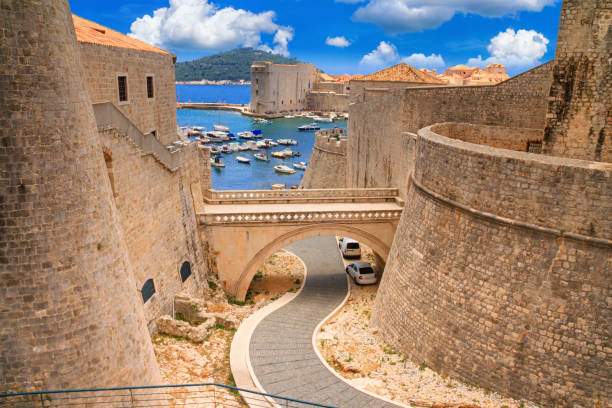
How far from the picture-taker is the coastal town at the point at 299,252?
7176mm

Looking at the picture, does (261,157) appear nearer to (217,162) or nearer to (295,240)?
(217,162)

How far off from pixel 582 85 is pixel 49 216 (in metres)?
13.9

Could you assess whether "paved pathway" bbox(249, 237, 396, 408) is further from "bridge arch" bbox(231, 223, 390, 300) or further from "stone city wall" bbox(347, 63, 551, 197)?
"stone city wall" bbox(347, 63, 551, 197)

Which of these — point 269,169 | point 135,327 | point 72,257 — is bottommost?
point 269,169

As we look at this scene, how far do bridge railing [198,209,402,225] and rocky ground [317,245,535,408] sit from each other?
4.27 meters

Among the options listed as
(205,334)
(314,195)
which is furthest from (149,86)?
(205,334)

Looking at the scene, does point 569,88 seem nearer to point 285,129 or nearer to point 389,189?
point 389,189

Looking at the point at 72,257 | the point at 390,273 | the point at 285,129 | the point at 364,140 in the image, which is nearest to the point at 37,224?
the point at 72,257

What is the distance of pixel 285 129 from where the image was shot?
8475 centimetres

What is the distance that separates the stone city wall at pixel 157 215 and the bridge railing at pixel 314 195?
1.96m

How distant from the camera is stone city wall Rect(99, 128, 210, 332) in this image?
12.5m

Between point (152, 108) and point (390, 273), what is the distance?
423 inches

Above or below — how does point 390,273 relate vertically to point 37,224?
below

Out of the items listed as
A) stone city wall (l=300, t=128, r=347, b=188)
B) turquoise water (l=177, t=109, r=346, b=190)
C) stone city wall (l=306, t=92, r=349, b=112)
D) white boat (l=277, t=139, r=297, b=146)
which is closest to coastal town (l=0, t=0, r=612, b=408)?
stone city wall (l=300, t=128, r=347, b=188)
